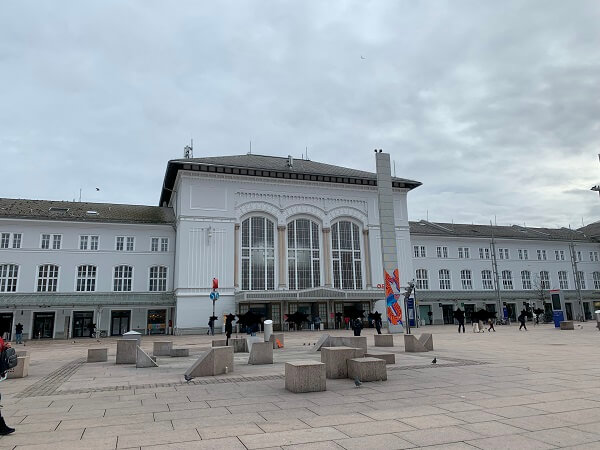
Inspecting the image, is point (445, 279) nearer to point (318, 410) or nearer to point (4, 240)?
point (4, 240)

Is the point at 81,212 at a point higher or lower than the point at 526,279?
higher

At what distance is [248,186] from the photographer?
162ft

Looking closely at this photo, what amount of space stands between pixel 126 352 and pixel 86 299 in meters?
29.2

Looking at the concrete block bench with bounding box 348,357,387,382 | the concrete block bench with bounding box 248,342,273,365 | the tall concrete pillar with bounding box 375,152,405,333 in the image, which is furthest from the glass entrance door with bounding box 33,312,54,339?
the concrete block bench with bounding box 348,357,387,382

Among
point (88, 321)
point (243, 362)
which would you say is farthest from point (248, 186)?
point (243, 362)

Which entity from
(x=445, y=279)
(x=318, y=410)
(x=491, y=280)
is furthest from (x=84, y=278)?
(x=491, y=280)

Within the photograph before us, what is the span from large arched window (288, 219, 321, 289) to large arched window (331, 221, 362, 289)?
2.11 metres

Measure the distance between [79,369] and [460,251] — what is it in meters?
54.6

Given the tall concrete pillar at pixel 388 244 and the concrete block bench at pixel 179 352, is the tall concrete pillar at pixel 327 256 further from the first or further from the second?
the concrete block bench at pixel 179 352

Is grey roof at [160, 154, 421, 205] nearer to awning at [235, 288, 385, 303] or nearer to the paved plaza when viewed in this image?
awning at [235, 288, 385, 303]

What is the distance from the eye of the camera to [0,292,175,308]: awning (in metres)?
40.9

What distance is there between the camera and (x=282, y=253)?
161 ft

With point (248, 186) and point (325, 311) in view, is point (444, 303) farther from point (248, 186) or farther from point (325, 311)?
point (248, 186)

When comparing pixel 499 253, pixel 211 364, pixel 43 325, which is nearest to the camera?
pixel 211 364
